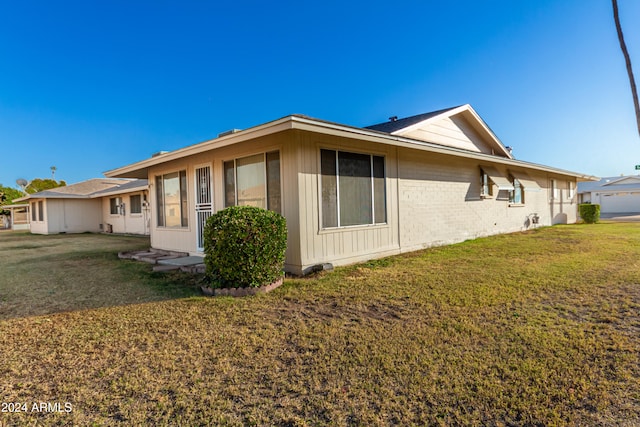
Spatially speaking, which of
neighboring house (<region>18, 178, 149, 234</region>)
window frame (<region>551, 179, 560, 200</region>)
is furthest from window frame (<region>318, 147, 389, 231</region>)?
neighboring house (<region>18, 178, 149, 234</region>)

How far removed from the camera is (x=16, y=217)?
102 feet

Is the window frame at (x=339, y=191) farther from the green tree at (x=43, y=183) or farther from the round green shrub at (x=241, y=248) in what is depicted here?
the green tree at (x=43, y=183)

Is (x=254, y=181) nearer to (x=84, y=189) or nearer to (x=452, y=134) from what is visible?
(x=452, y=134)

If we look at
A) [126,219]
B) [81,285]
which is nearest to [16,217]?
[126,219]

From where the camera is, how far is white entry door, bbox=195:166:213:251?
8148 mm

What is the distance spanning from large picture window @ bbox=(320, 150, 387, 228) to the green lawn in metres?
1.61

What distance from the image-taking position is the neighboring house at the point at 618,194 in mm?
30438

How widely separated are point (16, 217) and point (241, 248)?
37549mm

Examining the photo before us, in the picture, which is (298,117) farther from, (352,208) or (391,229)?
(391,229)

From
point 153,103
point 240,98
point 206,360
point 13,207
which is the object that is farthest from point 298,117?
point 13,207

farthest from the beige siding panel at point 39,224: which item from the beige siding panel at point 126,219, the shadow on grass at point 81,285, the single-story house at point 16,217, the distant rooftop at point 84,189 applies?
the shadow on grass at point 81,285

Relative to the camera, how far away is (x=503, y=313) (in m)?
3.88

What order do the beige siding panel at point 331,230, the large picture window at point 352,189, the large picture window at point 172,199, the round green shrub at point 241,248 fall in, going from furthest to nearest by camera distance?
the large picture window at point 172,199 < the large picture window at point 352,189 < the beige siding panel at point 331,230 < the round green shrub at point 241,248

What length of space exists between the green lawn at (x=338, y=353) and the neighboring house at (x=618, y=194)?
33.7 metres
